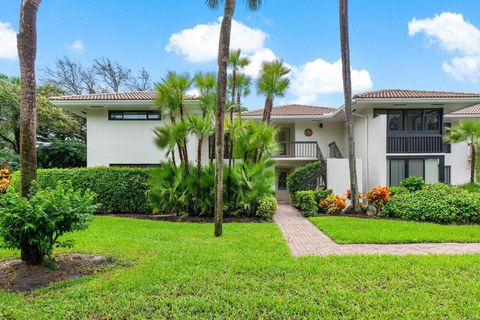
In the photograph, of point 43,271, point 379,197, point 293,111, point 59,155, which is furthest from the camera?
point 59,155

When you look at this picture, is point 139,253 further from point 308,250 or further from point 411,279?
point 411,279

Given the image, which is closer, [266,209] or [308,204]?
[266,209]

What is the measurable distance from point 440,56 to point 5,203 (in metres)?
21.2

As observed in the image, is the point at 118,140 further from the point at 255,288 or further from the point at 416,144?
the point at 416,144

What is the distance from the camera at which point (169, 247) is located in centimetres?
721

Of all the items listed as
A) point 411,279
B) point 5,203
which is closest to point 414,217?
point 411,279

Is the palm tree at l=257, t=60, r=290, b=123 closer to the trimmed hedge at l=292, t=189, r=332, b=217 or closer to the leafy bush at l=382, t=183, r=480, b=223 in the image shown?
the trimmed hedge at l=292, t=189, r=332, b=217

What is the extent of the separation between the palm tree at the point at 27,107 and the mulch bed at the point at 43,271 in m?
0.26

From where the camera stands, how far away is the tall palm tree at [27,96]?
557cm

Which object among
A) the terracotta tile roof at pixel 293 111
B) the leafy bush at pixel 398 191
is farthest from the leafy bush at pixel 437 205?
the terracotta tile roof at pixel 293 111

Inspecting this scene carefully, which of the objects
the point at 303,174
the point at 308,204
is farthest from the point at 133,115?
the point at 308,204

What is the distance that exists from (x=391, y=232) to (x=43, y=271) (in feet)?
27.7

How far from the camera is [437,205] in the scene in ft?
37.6

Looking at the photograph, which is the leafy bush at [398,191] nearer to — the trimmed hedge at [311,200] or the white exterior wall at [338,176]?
the white exterior wall at [338,176]
